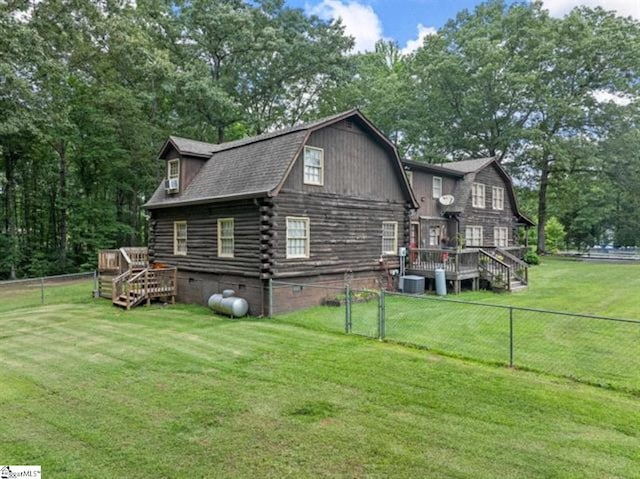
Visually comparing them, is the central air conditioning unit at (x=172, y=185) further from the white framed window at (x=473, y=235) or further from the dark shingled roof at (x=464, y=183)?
the white framed window at (x=473, y=235)

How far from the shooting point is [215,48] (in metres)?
30.9

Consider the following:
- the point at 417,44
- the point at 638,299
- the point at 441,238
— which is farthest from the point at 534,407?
the point at 417,44

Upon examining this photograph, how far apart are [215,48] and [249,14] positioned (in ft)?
12.0

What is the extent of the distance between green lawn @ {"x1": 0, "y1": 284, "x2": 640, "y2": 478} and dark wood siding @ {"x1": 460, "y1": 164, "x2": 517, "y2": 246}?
1654cm

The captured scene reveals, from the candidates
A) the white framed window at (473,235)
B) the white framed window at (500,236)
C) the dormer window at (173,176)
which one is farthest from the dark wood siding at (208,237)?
the white framed window at (500,236)

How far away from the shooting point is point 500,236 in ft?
84.3

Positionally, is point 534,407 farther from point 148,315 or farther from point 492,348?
point 148,315

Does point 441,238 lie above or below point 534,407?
above

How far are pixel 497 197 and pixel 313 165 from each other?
16418 millimetres

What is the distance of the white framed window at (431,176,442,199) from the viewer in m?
21.7

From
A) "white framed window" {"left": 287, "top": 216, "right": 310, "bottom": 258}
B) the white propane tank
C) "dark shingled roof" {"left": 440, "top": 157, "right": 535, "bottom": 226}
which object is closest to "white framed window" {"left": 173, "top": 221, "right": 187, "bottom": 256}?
the white propane tank

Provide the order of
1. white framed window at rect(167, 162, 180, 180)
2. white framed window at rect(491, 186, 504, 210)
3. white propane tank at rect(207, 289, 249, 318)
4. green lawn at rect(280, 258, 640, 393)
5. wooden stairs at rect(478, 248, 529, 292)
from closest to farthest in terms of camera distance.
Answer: green lawn at rect(280, 258, 640, 393) < white propane tank at rect(207, 289, 249, 318) < white framed window at rect(167, 162, 180, 180) < wooden stairs at rect(478, 248, 529, 292) < white framed window at rect(491, 186, 504, 210)

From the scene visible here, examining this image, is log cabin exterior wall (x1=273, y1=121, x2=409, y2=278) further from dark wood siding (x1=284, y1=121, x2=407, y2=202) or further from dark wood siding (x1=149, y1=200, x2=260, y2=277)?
dark wood siding (x1=149, y1=200, x2=260, y2=277)

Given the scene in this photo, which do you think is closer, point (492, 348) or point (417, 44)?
point (492, 348)
